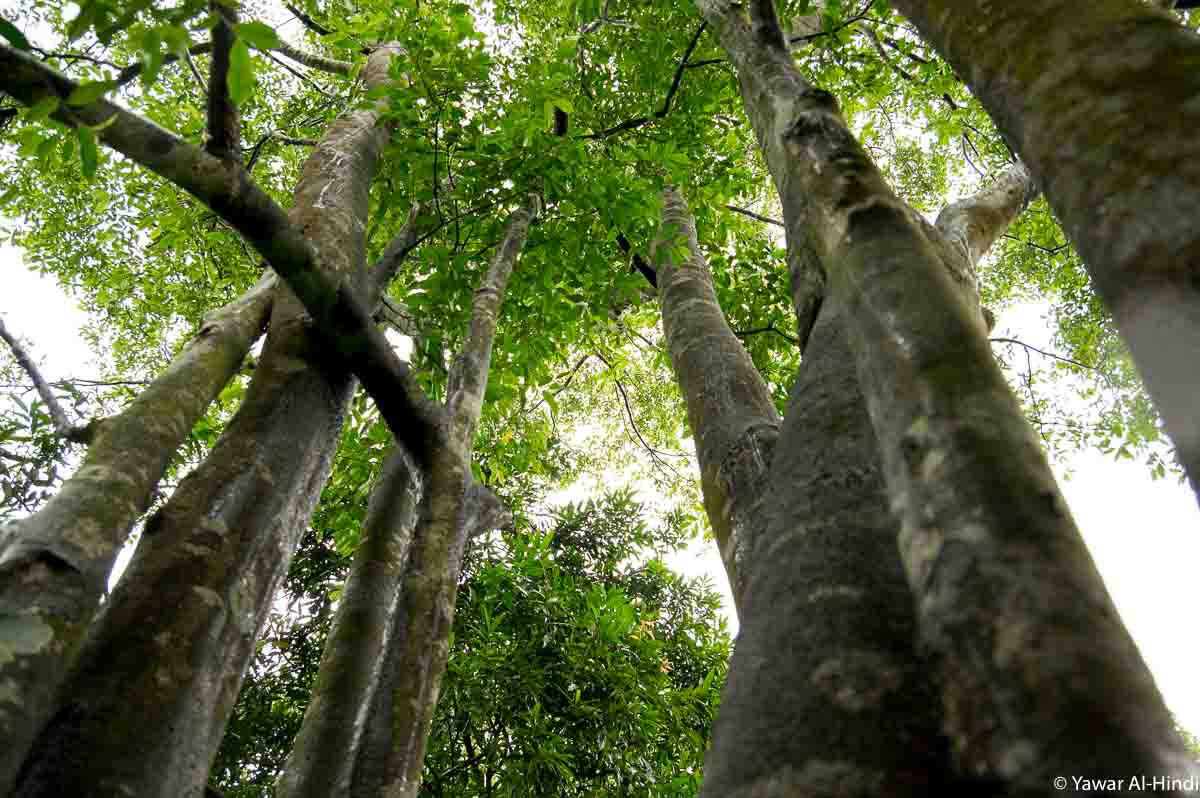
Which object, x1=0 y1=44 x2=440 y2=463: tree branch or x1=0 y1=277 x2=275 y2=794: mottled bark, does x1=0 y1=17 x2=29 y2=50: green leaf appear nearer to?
x1=0 y1=44 x2=440 y2=463: tree branch

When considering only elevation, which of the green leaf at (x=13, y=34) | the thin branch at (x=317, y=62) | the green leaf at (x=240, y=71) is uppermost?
the thin branch at (x=317, y=62)

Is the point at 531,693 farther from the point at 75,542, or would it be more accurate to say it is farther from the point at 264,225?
the point at 264,225

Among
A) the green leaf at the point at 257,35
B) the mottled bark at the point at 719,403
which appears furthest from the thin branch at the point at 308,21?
the green leaf at the point at 257,35

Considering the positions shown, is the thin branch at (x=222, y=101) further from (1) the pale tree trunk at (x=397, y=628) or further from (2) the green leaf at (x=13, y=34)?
(1) the pale tree trunk at (x=397, y=628)

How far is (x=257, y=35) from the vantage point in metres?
1.37

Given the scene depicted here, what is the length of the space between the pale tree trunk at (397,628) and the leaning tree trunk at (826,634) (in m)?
0.98

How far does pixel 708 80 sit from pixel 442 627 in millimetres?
4294

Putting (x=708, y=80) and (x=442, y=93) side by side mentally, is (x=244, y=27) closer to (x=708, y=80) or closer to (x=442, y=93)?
(x=442, y=93)

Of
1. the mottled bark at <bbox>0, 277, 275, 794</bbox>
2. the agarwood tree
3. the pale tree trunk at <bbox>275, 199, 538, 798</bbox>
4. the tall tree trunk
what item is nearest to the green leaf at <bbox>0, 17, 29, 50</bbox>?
the agarwood tree

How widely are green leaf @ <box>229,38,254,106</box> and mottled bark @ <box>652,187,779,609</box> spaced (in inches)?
56.7

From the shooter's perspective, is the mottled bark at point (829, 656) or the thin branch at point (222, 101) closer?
the mottled bark at point (829, 656)

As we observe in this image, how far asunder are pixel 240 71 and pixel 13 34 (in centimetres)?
41

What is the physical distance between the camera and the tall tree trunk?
4.63ft

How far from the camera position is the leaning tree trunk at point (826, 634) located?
2.86ft
